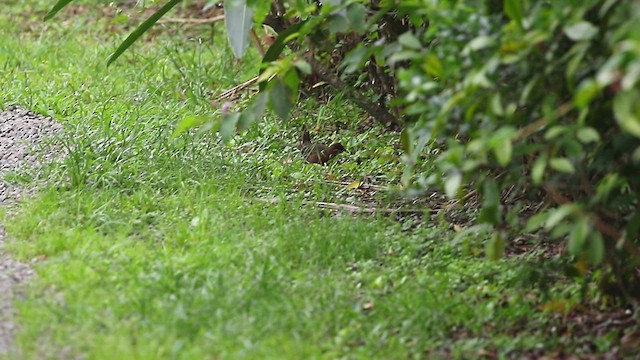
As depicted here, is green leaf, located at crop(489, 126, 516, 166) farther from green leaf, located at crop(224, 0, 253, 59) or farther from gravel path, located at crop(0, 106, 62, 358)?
gravel path, located at crop(0, 106, 62, 358)

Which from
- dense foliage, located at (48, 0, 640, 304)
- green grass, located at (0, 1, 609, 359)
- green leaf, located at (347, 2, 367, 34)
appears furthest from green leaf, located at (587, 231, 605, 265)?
green leaf, located at (347, 2, 367, 34)

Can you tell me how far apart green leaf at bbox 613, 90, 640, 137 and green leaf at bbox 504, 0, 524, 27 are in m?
0.46

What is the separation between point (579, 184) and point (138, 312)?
157cm

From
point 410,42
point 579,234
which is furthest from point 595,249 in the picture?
point 410,42

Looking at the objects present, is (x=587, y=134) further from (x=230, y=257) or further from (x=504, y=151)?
(x=230, y=257)

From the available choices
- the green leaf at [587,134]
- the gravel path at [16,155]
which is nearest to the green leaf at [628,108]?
the green leaf at [587,134]

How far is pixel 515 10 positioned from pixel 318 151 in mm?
2576

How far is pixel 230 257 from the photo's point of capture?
158 inches

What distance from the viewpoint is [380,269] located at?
410 centimetres

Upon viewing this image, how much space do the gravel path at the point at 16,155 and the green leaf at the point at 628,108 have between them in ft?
7.20

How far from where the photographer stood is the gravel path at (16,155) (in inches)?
152

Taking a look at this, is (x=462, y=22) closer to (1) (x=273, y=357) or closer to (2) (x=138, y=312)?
(1) (x=273, y=357)

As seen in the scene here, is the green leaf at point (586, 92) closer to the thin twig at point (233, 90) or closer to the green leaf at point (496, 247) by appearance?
the green leaf at point (496, 247)

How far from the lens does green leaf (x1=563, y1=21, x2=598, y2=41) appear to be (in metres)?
2.82
